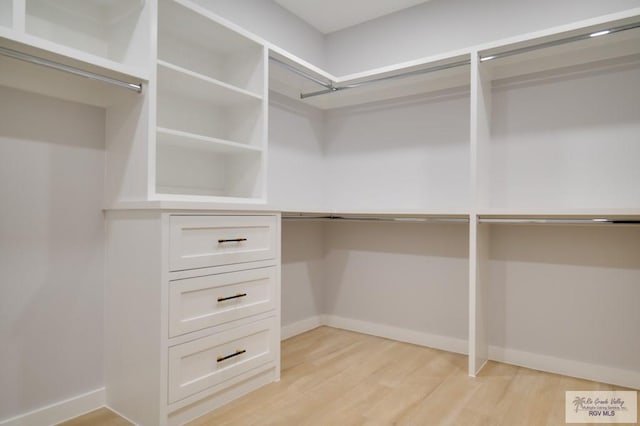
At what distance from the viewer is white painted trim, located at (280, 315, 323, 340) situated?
291 cm

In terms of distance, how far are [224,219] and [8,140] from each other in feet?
3.01

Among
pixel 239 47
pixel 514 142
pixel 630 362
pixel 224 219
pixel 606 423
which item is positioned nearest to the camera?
pixel 606 423

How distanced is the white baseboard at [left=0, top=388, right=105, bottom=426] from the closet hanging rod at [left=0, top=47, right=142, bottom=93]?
1.40 metres

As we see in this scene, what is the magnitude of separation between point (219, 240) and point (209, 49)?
1180 mm

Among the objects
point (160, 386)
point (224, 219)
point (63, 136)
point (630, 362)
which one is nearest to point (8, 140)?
point (63, 136)

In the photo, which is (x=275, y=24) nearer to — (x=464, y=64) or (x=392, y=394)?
(x=464, y=64)

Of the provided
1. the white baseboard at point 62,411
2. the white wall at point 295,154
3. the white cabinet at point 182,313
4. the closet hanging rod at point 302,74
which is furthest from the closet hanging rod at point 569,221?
the white baseboard at point 62,411

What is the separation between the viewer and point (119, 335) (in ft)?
6.01

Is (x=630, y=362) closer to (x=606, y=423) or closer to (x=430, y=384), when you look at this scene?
(x=606, y=423)

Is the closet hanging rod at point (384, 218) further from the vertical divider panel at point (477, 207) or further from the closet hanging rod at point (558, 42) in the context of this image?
the closet hanging rod at point (558, 42)

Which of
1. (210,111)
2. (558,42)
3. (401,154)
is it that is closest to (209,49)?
(210,111)

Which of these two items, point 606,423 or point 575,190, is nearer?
point 606,423

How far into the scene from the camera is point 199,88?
6.72ft

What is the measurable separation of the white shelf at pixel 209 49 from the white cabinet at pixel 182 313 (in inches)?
33.5
